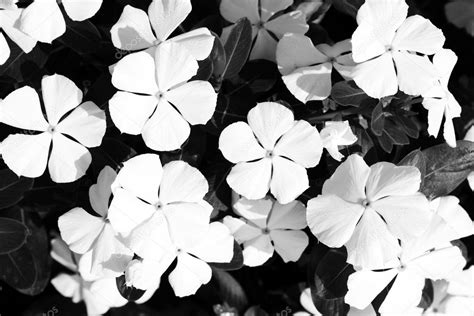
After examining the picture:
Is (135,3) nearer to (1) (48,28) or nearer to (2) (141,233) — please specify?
(1) (48,28)

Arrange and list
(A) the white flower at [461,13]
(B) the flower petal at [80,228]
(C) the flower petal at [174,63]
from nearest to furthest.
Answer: (C) the flower petal at [174,63]
(B) the flower petal at [80,228]
(A) the white flower at [461,13]

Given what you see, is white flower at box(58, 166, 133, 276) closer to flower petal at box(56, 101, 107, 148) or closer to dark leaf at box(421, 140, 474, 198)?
flower petal at box(56, 101, 107, 148)

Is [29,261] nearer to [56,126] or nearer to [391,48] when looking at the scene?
[56,126]

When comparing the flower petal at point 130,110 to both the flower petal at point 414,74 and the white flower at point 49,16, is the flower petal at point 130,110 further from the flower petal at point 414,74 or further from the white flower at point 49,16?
the flower petal at point 414,74

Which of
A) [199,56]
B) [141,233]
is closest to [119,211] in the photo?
[141,233]

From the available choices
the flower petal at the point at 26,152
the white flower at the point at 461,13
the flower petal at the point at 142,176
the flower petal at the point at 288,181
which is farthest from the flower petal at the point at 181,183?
the white flower at the point at 461,13

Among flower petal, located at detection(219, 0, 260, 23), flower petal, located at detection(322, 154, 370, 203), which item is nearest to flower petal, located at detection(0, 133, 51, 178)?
flower petal, located at detection(219, 0, 260, 23)
